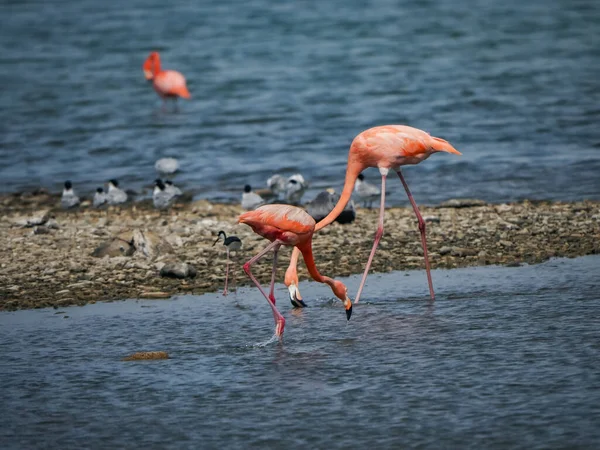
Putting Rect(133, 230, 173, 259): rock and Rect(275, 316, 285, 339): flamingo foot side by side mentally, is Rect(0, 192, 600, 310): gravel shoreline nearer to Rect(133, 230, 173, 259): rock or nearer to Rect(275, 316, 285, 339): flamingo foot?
Rect(133, 230, 173, 259): rock

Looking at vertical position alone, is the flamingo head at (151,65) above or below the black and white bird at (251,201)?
above

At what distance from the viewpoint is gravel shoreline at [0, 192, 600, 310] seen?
1063 cm

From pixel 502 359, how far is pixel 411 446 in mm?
1614

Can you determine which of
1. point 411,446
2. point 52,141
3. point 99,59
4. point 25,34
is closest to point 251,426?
point 411,446

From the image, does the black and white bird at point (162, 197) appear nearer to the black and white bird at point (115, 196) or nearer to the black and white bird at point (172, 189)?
the black and white bird at point (172, 189)

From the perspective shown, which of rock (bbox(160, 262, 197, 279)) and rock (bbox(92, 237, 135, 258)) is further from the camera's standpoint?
rock (bbox(92, 237, 135, 258))

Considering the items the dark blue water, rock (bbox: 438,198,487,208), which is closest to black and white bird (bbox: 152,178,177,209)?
the dark blue water

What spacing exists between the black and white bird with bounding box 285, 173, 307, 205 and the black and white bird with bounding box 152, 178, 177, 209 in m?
1.48

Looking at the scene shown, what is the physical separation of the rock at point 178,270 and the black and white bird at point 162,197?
151 inches

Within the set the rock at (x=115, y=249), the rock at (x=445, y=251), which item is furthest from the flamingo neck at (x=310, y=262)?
the rock at (x=115, y=249)

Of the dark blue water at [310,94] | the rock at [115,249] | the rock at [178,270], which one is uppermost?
the dark blue water at [310,94]

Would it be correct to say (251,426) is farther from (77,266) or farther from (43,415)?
(77,266)

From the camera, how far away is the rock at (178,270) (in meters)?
10.7

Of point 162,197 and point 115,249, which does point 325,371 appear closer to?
point 115,249
